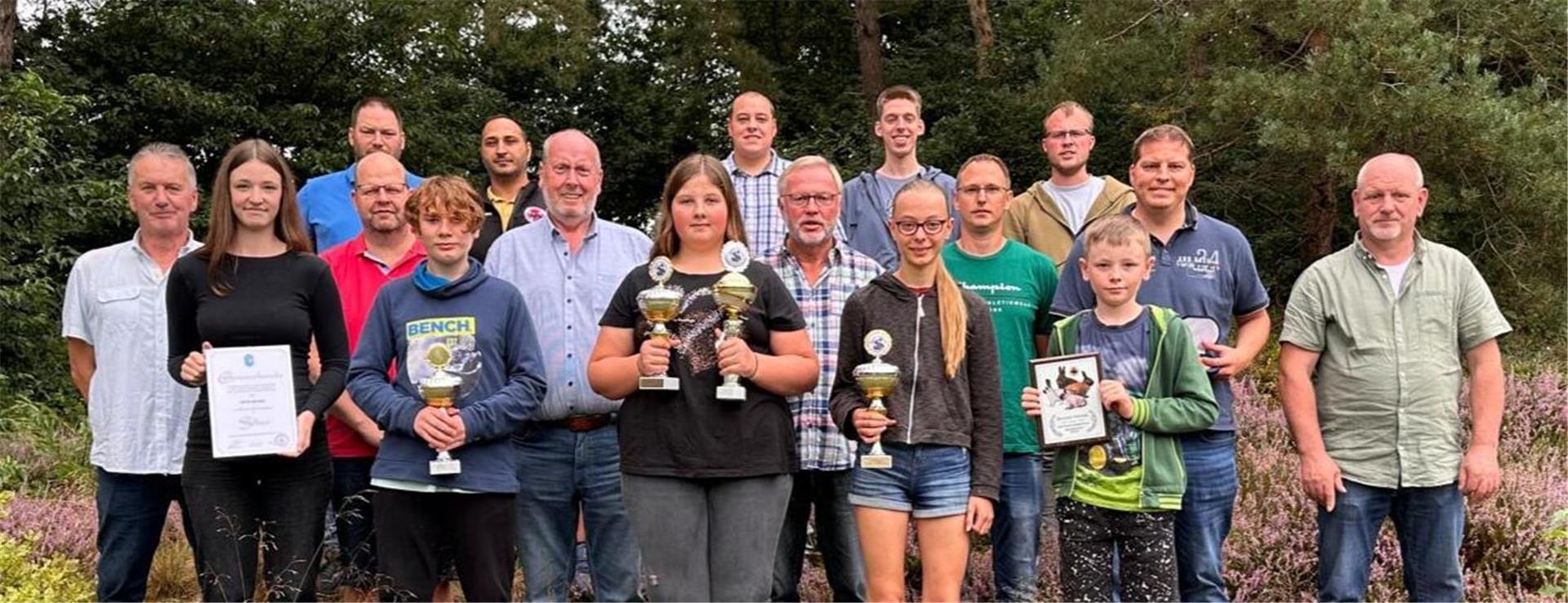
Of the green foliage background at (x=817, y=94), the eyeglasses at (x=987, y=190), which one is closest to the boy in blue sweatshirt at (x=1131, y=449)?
the eyeglasses at (x=987, y=190)

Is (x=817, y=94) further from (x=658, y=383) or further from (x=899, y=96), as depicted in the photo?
(x=658, y=383)

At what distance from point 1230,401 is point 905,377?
1495 mm

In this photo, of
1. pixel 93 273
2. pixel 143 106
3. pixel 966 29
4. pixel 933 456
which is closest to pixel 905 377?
pixel 933 456

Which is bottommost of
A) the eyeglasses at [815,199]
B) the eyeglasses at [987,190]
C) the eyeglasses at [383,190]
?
the eyeglasses at [815,199]

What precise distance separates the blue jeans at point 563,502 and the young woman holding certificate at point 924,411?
110cm

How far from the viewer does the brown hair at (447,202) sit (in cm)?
513

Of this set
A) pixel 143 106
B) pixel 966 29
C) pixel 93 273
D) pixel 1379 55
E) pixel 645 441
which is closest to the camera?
pixel 645 441

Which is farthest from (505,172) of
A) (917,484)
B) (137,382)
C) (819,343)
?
(917,484)

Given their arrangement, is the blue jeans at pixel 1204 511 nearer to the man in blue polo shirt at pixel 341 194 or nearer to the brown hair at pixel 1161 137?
the brown hair at pixel 1161 137

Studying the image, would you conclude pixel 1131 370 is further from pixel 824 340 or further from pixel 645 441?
pixel 645 441

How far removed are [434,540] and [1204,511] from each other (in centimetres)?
288

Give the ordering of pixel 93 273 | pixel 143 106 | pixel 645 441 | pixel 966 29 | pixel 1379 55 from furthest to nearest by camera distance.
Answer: pixel 966 29, pixel 143 106, pixel 1379 55, pixel 93 273, pixel 645 441

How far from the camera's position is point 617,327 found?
4934 mm

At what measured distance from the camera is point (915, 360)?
4.99 meters
